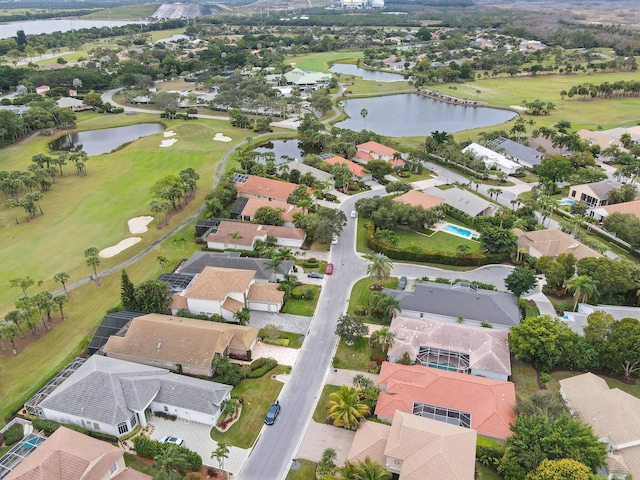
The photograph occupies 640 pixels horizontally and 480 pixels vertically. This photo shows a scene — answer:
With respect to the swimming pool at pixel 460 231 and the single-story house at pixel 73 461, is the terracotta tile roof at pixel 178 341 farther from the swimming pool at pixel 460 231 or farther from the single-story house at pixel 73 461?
the swimming pool at pixel 460 231

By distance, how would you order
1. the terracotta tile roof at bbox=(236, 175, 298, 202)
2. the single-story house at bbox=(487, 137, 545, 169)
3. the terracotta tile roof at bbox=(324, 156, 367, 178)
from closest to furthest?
the terracotta tile roof at bbox=(236, 175, 298, 202) → the terracotta tile roof at bbox=(324, 156, 367, 178) → the single-story house at bbox=(487, 137, 545, 169)

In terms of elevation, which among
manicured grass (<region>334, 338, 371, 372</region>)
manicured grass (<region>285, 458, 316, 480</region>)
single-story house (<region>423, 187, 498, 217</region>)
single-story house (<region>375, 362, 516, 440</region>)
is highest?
single-story house (<region>423, 187, 498, 217</region>)

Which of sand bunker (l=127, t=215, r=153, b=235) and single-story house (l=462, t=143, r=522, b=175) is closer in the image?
sand bunker (l=127, t=215, r=153, b=235)

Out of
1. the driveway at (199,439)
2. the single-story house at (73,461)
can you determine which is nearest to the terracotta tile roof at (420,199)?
the driveway at (199,439)

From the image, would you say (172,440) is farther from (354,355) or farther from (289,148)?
(289,148)

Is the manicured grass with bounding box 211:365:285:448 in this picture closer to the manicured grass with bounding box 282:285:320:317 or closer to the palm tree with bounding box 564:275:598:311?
the manicured grass with bounding box 282:285:320:317

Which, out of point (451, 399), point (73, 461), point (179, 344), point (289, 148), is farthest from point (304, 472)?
point (289, 148)

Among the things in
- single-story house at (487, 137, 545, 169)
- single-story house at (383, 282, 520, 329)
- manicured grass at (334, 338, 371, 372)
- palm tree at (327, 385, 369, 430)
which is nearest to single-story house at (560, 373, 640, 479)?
single-story house at (383, 282, 520, 329)
